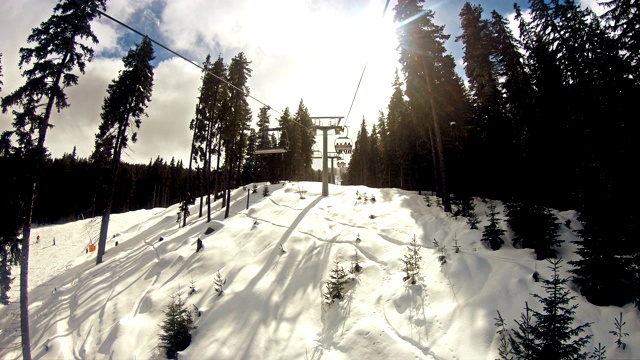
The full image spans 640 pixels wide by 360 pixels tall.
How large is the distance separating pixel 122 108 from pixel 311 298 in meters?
21.5

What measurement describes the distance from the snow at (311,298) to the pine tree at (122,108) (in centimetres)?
827

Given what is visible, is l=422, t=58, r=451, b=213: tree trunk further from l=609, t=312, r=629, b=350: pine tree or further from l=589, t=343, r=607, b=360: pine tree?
l=589, t=343, r=607, b=360: pine tree

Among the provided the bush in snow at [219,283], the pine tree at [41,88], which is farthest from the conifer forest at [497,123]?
the bush in snow at [219,283]

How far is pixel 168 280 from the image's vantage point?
12.1 metres

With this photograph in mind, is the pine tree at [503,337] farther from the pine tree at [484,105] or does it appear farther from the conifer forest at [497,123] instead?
the pine tree at [484,105]

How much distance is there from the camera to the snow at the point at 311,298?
6645 mm

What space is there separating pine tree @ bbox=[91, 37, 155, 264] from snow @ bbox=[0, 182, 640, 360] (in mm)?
8266

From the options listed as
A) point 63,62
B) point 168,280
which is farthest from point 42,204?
point 168,280

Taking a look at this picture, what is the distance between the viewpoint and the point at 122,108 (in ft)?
68.1

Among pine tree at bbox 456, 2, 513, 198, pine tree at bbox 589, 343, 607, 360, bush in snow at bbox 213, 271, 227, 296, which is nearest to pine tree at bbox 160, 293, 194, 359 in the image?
bush in snow at bbox 213, 271, 227, 296

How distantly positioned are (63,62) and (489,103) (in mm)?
26485

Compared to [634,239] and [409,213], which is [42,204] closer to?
[409,213]

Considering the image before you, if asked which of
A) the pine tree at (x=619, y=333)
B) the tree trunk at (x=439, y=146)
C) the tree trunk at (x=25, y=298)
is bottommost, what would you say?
the tree trunk at (x=25, y=298)

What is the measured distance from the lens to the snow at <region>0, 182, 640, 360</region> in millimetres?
6645
